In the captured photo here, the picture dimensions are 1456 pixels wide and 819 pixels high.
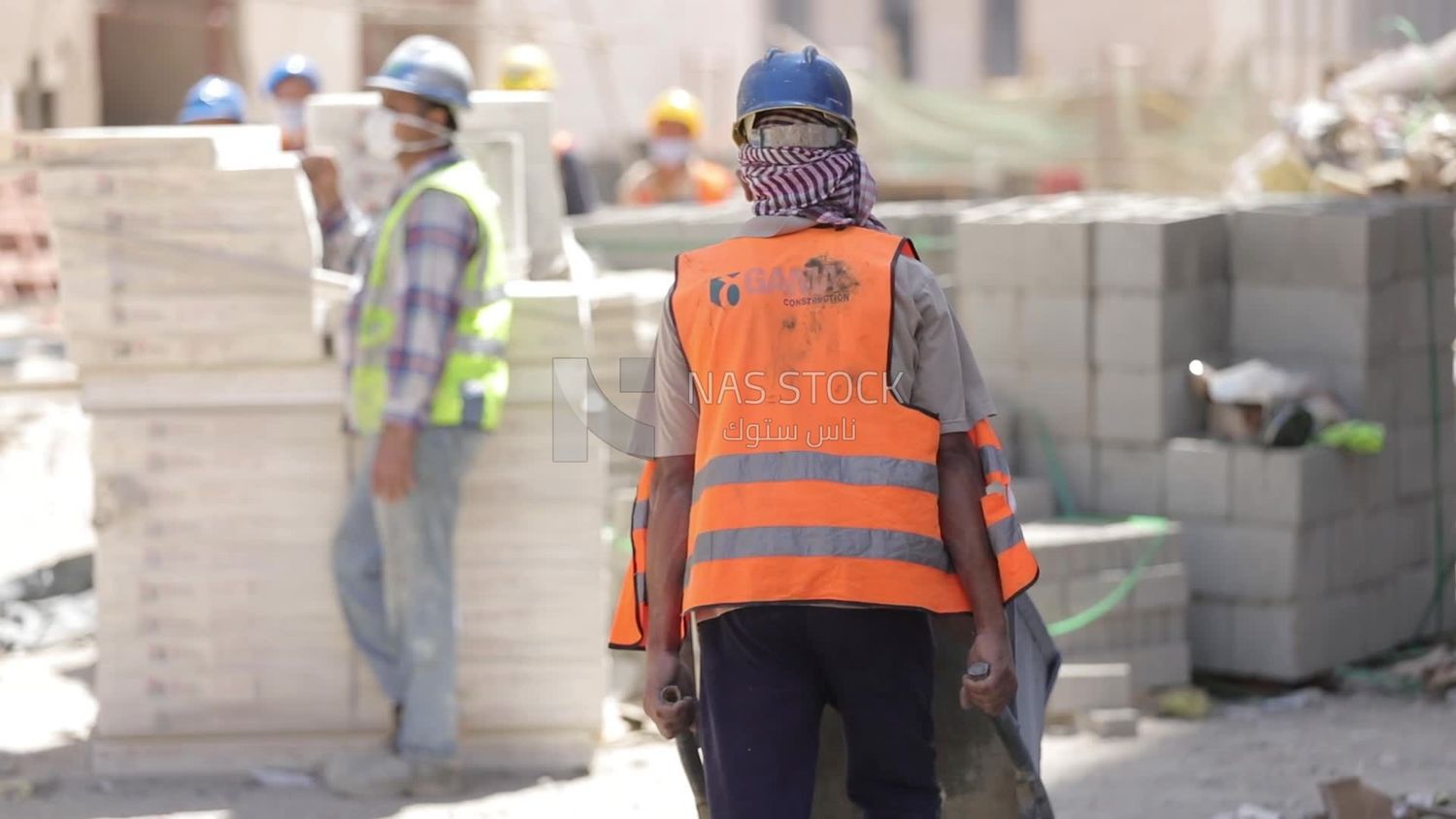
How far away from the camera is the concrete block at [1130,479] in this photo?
22.8 feet

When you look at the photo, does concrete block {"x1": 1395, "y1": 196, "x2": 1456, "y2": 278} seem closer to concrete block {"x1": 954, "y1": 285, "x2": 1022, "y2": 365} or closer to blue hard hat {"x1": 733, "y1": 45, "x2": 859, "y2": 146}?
concrete block {"x1": 954, "y1": 285, "x2": 1022, "y2": 365}

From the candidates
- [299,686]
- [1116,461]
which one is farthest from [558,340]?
[1116,461]

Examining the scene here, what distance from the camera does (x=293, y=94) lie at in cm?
842

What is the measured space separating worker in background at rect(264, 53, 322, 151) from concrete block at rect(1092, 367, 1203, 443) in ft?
11.3

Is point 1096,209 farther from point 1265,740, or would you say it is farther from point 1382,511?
point 1265,740

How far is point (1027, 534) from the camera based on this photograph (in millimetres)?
6637

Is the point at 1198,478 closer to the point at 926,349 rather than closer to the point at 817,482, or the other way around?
the point at 926,349

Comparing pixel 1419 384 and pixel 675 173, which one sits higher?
pixel 675 173

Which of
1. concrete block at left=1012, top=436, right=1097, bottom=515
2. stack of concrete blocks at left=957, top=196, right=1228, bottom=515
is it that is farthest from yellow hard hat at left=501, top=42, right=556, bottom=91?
concrete block at left=1012, top=436, right=1097, bottom=515

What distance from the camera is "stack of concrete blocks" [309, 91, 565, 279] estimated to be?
22.4ft

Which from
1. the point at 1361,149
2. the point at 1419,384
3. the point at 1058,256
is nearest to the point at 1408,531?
the point at 1419,384

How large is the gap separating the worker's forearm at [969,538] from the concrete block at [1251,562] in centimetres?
352

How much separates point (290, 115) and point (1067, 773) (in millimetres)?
4445

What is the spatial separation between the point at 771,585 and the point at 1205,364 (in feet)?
13.5
